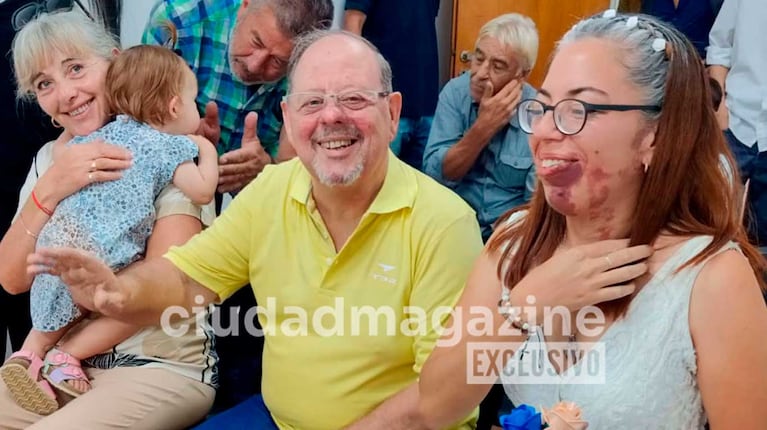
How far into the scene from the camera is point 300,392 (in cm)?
163

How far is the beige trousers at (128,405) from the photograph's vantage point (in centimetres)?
175

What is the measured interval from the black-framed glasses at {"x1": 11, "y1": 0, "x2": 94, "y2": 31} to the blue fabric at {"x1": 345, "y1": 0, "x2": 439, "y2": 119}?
104 cm

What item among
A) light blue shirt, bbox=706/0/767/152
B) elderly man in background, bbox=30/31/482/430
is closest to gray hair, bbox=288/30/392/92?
elderly man in background, bbox=30/31/482/430

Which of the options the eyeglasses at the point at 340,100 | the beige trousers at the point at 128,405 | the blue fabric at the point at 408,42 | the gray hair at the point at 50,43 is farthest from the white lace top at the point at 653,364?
the blue fabric at the point at 408,42

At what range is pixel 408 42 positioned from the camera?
3258mm

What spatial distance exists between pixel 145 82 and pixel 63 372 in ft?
2.31

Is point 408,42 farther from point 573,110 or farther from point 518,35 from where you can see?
point 573,110

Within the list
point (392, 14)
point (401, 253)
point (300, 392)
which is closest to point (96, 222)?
point (300, 392)

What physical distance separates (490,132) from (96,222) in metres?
1.29

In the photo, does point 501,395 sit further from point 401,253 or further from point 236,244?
point 236,244

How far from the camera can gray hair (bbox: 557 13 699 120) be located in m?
1.19

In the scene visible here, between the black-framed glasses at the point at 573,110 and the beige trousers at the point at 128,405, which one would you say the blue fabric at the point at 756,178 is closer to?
the black-framed glasses at the point at 573,110

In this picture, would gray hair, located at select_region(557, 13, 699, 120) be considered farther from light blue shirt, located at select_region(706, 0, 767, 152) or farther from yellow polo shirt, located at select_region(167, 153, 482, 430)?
light blue shirt, located at select_region(706, 0, 767, 152)

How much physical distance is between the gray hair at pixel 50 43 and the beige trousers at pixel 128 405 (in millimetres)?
769
